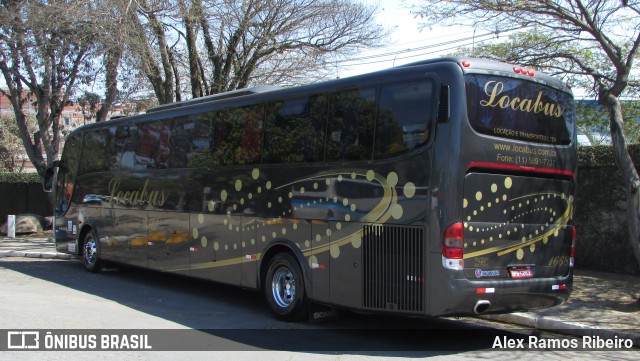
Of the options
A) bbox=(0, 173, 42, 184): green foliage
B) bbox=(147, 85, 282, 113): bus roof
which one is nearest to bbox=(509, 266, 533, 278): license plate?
bbox=(147, 85, 282, 113): bus roof

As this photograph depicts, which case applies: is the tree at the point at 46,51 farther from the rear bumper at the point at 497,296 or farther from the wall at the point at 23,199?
the rear bumper at the point at 497,296

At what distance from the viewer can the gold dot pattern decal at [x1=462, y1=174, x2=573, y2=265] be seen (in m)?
6.95

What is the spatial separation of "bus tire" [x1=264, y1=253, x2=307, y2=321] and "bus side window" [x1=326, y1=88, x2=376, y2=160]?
1.81 m

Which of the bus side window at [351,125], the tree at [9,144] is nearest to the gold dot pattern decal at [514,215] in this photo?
the bus side window at [351,125]

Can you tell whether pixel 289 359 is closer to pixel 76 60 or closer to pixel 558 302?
pixel 558 302

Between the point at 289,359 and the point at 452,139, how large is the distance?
10.3 feet

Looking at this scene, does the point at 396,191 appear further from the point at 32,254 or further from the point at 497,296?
the point at 32,254

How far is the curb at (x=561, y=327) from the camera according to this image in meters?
7.90

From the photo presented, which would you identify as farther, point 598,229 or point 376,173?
point 598,229

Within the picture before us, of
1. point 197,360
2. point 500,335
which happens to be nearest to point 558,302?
point 500,335

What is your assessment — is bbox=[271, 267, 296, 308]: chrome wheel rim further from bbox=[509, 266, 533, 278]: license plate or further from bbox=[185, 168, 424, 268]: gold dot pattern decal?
bbox=[509, 266, 533, 278]: license plate

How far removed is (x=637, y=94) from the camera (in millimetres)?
14023

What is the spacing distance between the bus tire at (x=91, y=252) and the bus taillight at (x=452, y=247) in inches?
379

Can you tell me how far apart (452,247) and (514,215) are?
1121 mm
